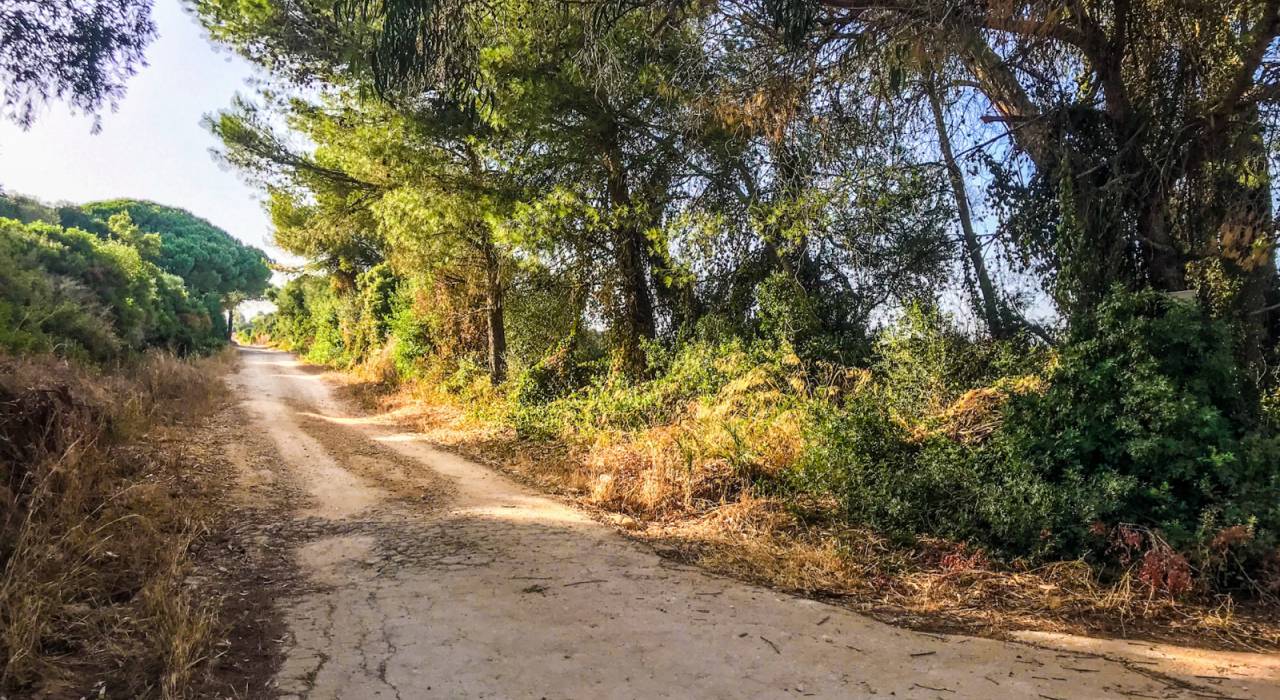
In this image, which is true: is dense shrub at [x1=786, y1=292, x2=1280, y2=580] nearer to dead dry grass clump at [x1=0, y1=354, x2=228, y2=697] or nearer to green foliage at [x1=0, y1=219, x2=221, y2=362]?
dead dry grass clump at [x1=0, y1=354, x2=228, y2=697]

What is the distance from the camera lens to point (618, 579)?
461 cm

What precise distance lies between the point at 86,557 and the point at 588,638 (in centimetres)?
320

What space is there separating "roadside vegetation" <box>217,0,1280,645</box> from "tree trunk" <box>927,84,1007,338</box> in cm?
5

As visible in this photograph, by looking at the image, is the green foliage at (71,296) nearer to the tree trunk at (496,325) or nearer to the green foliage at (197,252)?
the tree trunk at (496,325)

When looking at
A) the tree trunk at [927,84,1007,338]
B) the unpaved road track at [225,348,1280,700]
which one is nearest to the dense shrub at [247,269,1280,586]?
the tree trunk at [927,84,1007,338]

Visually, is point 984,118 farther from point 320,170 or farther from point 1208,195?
point 320,170

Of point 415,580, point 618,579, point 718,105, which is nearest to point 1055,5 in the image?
point 718,105

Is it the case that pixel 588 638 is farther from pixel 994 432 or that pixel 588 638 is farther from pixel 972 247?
pixel 972 247

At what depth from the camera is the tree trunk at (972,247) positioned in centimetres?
735

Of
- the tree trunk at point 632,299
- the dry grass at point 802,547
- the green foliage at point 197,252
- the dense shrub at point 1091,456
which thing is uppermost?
the green foliage at point 197,252

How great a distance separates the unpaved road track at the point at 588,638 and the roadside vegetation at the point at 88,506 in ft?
2.23

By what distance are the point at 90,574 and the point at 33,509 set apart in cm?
70

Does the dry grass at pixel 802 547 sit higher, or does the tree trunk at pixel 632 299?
the tree trunk at pixel 632 299

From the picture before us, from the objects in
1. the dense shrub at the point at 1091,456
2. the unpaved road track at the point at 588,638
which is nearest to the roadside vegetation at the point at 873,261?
the dense shrub at the point at 1091,456
